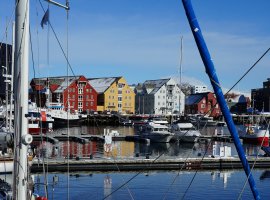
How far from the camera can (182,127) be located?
70.4 metres

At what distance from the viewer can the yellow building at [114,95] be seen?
139250 millimetres

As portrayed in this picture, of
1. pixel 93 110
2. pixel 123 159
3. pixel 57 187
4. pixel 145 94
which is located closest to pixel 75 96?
pixel 93 110

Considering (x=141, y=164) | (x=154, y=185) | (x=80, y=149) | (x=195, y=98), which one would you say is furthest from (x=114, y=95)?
(x=154, y=185)

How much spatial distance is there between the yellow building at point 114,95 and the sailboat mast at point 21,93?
130480 millimetres

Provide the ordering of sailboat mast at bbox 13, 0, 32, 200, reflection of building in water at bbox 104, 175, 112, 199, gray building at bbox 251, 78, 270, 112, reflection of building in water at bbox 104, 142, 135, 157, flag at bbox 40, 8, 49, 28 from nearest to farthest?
sailboat mast at bbox 13, 0, 32, 200
flag at bbox 40, 8, 49, 28
reflection of building in water at bbox 104, 175, 112, 199
reflection of building in water at bbox 104, 142, 135, 157
gray building at bbox 251, 78, 270, 112

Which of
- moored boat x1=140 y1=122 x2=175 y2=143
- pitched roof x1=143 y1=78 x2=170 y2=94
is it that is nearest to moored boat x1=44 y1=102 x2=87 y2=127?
moored boat x1=140 y1=122 x2=175 y2=143

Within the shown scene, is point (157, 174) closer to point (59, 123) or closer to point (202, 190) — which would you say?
point (202, 190)

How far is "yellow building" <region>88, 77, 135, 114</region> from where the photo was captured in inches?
5482

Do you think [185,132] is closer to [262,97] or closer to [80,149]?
[80,149]

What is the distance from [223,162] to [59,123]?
7594 centimetres

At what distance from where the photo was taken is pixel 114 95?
141 metres

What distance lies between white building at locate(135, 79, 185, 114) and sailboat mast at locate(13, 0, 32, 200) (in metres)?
141

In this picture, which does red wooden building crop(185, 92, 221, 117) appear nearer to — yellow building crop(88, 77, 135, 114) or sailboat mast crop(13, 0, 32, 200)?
yellow building crop(88, 77, 135, 114)

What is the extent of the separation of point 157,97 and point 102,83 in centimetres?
2097
